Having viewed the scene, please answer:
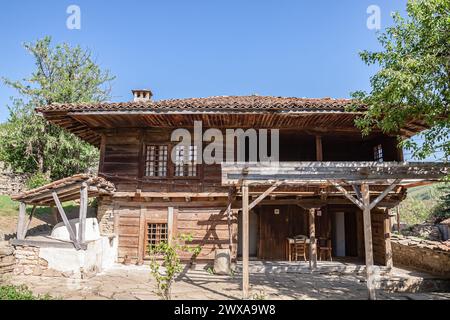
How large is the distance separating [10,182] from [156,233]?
15.3 meters

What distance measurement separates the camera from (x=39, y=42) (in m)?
19.6

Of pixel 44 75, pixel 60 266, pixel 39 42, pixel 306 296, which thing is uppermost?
pixel 39 42

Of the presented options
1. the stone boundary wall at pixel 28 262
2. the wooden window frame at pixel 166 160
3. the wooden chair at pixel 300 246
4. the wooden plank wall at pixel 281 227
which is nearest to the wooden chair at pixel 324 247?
the wooden plank wall at pixel 281 227

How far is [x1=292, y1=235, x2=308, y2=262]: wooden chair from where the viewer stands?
1197 cm

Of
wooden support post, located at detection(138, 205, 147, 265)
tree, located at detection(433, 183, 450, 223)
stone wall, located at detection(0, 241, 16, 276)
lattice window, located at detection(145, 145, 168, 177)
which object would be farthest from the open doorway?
stone wall, located at detection(0, 241, 16, 276)

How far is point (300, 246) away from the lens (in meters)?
12.1

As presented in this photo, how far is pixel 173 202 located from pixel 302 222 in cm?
580

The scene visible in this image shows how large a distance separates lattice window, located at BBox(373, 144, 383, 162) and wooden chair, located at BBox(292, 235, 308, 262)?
4.50m

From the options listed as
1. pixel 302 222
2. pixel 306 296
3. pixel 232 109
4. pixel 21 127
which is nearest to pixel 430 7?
pixel 232 109

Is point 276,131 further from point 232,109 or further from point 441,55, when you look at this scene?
point 441,55

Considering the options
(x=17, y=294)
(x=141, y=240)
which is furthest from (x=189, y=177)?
(x=17, y=294)

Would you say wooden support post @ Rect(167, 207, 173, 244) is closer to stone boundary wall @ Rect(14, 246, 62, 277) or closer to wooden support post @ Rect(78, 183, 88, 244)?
wooden support post @ Rect(78, 183, 88, 244)

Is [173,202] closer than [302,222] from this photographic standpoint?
Yes

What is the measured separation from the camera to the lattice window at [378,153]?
39.9 ft
